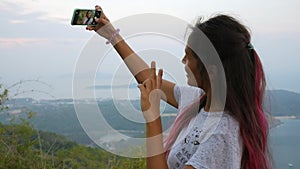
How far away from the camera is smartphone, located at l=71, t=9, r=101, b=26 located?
1494 millimetres

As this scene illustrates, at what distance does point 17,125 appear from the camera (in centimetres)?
254

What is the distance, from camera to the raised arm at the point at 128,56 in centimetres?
160

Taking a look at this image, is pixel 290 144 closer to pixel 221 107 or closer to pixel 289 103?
pixel 289 103

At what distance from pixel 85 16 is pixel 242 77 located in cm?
60

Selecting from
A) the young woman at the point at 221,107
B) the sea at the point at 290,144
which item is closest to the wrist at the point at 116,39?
the young woman at the point at 221,107

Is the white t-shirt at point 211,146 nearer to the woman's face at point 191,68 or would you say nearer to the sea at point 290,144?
the woman's face at point 191,68

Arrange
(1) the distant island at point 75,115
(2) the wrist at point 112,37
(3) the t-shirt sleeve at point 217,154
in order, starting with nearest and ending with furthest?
(3) the t-shirt sleeve at point 217,154, (1) the distant island at point 75,115, (2) the wrist at point 112,37

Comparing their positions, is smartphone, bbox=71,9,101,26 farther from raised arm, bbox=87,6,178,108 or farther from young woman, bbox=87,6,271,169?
young woman, bbox=87,6,271,169

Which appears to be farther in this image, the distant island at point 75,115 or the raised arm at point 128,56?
the raised arm at point 128,56

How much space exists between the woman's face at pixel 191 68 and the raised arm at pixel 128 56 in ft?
1.05

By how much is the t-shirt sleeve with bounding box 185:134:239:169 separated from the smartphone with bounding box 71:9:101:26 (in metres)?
0.61

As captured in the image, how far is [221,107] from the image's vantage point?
49.5 inches

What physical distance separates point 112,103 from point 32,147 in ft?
4.32

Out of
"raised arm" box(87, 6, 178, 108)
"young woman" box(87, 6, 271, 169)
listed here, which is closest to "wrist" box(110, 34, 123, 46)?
"raised arm" box(87, 6, 178, 108)
